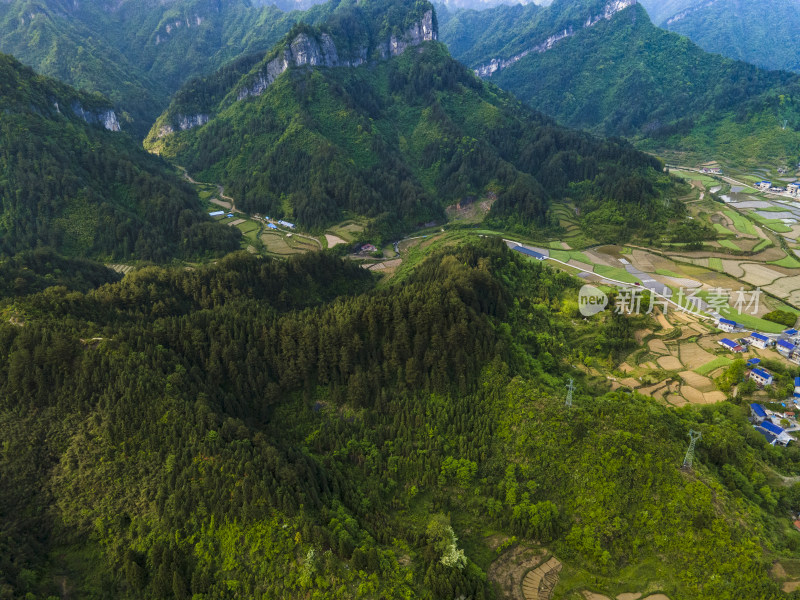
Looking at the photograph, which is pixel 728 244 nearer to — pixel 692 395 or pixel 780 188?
pixel 780 188

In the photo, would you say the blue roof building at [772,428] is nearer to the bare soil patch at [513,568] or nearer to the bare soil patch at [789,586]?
the bare soil patch at [789,586]

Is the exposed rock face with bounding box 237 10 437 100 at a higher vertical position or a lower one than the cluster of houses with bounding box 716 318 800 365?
higher

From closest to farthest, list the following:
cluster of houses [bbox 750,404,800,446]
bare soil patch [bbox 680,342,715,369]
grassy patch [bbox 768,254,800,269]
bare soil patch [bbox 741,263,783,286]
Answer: cluster of houses [bbox 750,404,800,446]
bare soil patch [bbox 680,342,715,369]
bare soil patch [bbox 741,263,783,286]
grassy patch [bbox 768,254,800,269]

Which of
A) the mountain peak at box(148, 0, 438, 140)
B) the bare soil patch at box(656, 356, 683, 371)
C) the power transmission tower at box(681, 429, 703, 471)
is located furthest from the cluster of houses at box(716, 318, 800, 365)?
the mountain peak at box(148, 0, 438, 140)

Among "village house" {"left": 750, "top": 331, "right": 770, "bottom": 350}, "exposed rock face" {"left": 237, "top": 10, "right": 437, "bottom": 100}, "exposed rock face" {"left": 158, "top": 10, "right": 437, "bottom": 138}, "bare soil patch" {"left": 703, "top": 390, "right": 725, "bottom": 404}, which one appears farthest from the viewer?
"exposed rock face" {"left": 158, "top": 10, "right": 437, "bottom": 138}

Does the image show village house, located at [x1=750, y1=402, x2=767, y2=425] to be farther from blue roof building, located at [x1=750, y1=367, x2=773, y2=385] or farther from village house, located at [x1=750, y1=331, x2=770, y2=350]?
village house, located at [x1=750, y1=331, x2=770, y2=350]

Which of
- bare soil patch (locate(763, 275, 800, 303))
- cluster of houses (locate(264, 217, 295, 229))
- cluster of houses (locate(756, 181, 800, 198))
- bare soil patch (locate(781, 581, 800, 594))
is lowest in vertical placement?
bare soil patch (locate(781, 581, 800, 594))

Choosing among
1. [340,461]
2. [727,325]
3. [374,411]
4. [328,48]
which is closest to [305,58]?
[328,48]
